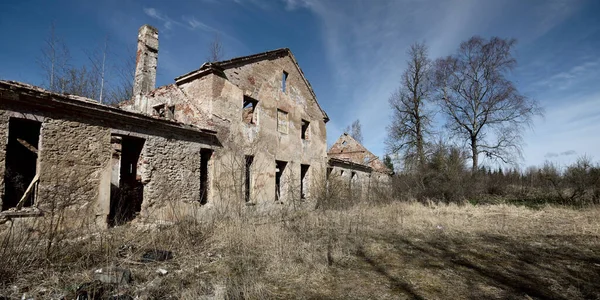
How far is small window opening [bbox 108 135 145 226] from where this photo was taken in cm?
926

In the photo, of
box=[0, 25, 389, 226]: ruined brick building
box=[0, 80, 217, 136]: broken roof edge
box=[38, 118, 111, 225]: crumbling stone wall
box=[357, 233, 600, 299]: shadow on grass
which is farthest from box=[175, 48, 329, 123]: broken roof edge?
box=[357, 233, 600, 299]: shadow on grass

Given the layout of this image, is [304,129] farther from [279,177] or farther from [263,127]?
[263,127]

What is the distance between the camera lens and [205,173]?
11.2m

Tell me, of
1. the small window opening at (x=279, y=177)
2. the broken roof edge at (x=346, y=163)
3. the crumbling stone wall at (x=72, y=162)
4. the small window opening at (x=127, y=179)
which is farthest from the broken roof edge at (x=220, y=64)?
the broken roof edge at (x=346, y=163)

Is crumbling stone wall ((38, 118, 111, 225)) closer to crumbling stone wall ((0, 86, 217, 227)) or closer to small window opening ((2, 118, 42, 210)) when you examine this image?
crumbling stone wall ((0, 86, 217, 227))

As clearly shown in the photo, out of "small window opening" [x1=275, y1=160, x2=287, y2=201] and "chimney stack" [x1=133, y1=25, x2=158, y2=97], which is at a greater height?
"chimney stack" [x1=133, y1=25, x2=158, y2=97]

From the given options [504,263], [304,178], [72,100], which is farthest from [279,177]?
[504,263]

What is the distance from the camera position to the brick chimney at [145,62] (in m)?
12.8

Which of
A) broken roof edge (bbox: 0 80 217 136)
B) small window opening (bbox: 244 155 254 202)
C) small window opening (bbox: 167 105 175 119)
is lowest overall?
small window opening (bbox: 244 155 254 202)

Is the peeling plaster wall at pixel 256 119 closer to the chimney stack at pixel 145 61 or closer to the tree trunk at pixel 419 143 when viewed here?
the chimney stack at pixel 145 61

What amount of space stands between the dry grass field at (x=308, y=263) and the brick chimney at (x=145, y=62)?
7381mm

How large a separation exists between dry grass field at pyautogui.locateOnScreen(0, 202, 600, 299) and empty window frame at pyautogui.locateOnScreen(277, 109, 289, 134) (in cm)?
630

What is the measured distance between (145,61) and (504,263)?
47.2ft

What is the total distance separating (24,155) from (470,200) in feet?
65.2
